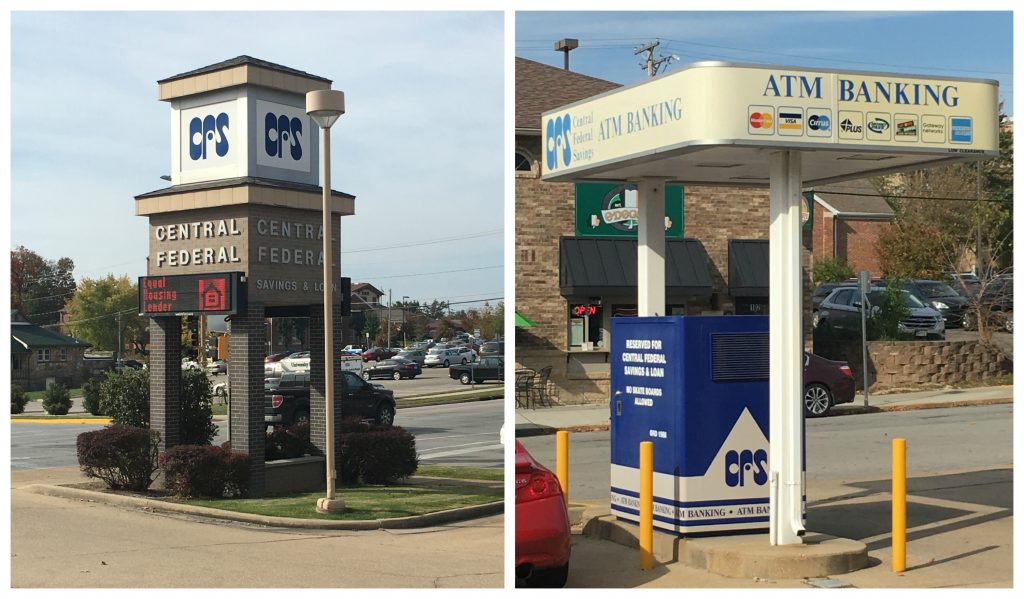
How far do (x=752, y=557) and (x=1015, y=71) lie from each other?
3985mm

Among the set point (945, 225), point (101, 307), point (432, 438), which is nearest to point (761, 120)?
point (432, 438)

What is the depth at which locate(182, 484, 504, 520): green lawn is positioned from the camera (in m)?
14.9

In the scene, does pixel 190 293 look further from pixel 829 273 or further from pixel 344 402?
pixel 829 273

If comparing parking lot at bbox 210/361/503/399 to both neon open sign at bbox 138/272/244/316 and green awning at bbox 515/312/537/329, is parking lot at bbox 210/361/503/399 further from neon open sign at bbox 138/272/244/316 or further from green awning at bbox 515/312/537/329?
neon open sign at bbox 138/272/244/316

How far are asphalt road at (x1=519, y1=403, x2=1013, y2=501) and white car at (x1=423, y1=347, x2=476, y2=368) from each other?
1559 inches

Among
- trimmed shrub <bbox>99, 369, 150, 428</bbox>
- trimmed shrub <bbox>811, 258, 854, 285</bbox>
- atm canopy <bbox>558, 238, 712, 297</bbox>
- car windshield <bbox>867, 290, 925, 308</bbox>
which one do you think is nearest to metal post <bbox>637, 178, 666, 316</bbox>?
trimmed shrub <bbox>99, 369, 150, 428</bbox>

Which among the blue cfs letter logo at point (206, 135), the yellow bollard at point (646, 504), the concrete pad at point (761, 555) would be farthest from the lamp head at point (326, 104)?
the concrete pad at point (761, 555)

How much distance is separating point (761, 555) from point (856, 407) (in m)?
17.4

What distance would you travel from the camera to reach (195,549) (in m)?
12.2

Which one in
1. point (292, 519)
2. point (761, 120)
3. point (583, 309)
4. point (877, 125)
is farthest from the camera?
point (583, 309)

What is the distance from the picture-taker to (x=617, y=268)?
2781 centimetres

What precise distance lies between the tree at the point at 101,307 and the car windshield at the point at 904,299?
74.5ft

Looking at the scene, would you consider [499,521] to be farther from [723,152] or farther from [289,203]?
[723,152]

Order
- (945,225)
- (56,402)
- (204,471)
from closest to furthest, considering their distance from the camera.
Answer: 1. (204,471)
2. (56,402)
3. (945,225)
